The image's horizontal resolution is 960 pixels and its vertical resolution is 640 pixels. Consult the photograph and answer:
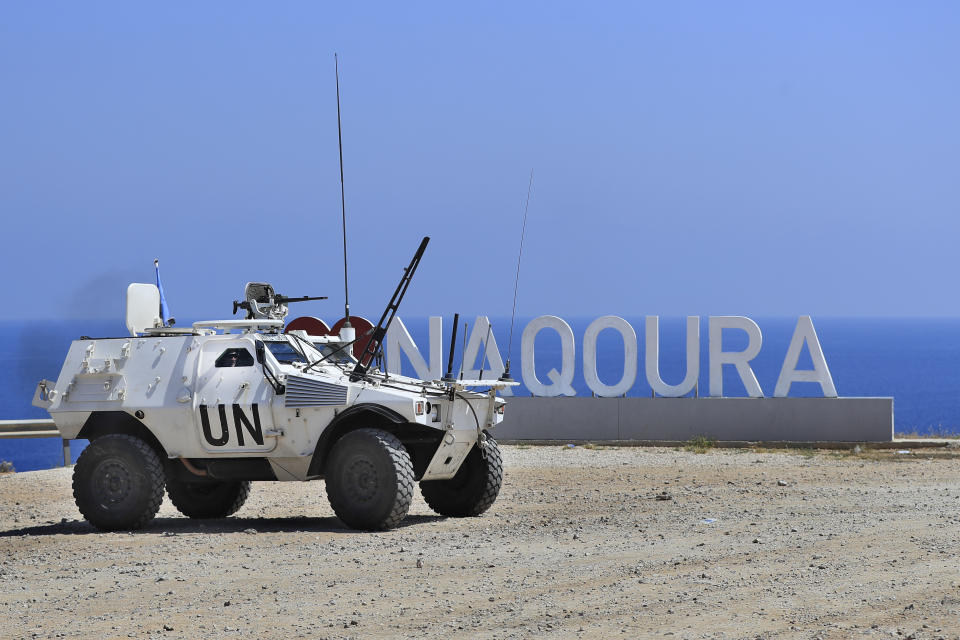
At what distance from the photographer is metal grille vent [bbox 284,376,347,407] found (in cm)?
1432

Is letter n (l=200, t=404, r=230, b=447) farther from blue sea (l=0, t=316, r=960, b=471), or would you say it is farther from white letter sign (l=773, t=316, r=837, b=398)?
white letter sign (l=773, t=316, r=837, b=398)

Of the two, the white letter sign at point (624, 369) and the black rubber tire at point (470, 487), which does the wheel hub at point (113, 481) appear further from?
the white letter sign at point (624, 369)

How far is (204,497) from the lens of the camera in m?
16.5

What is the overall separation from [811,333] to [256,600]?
18.3 meters

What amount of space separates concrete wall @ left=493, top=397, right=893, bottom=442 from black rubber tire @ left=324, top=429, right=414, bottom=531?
42.5 ft

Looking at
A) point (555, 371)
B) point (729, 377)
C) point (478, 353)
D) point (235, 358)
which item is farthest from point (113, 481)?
point (729, 377)

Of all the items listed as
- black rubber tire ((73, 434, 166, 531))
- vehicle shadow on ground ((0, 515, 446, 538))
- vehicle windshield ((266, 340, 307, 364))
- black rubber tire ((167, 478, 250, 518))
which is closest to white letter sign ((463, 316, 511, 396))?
black rubber tire ((167, 478, 250, 518))

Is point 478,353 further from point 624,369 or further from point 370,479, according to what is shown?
point 370,479

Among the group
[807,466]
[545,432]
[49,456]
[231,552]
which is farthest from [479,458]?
[49,456]

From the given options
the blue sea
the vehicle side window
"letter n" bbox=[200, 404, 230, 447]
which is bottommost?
the blue sea

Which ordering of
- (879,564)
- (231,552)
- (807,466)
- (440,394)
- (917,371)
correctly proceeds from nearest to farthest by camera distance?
1. (879,564)
2. (231,552)
3. (440,394)
4. (807,466)
5. (917,371)

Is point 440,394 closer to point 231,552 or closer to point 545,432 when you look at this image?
point 231,552

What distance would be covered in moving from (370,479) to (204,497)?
3.29m

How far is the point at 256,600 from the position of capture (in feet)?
34.4
